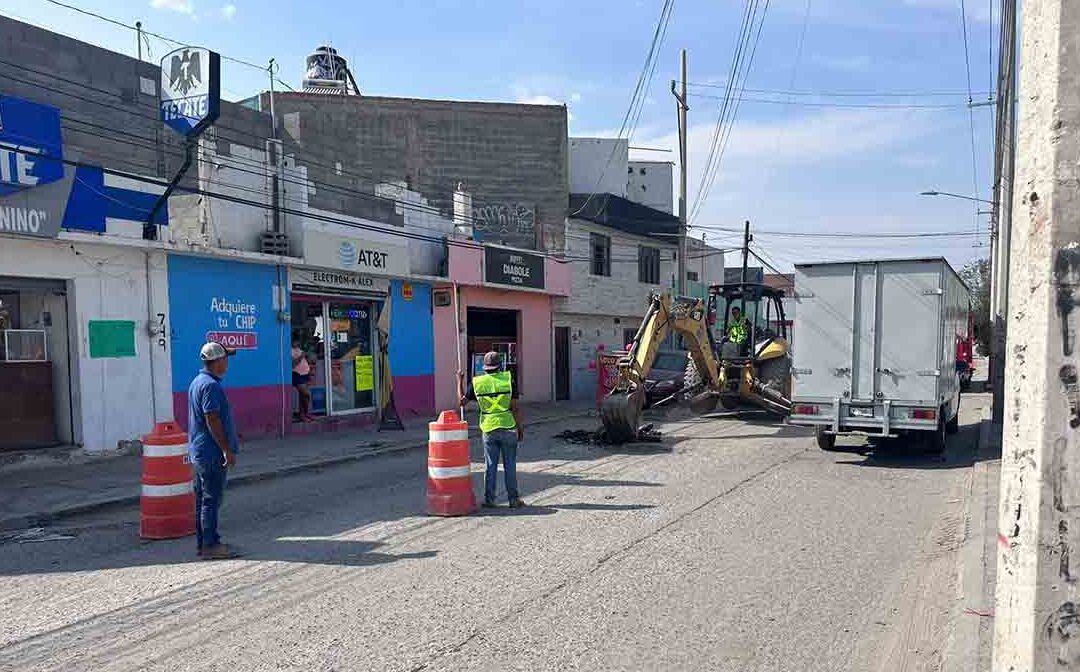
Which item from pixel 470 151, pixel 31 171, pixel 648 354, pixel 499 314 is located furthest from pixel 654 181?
pixel 31 171

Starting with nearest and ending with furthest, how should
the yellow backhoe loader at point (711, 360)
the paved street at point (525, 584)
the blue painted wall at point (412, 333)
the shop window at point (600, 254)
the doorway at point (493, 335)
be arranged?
the paved street at point (525, 584) < the yellow backhoe loader at point (711, 360) < the blue painted wall at point (412, 333) < the doorway at point (493, 335) < the shop window at point (600, 254)

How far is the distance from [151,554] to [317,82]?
2651 centimetres

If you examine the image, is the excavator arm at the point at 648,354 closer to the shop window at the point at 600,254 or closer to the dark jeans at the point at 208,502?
the dark jeans at the point at 208,502

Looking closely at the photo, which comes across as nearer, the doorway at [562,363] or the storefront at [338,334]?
the storefront at [338,334]

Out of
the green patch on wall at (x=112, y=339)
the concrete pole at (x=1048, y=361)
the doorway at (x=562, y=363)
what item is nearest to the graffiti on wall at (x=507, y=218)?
the doorway at (x=562, y=363)

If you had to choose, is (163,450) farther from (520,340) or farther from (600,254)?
(600,254)

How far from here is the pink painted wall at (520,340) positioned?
20.5 m

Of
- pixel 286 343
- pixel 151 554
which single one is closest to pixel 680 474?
pixel 151 554

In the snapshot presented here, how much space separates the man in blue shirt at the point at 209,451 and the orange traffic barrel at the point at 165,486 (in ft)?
2.47

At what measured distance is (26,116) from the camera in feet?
36.4

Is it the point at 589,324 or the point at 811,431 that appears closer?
the point at 811,431

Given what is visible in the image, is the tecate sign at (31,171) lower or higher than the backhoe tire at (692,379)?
higher

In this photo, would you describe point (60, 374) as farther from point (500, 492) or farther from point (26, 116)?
point (500, 492)

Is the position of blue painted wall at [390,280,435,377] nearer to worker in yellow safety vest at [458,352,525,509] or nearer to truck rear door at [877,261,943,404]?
worker in yellow safety vest at [458,352,525,509]
